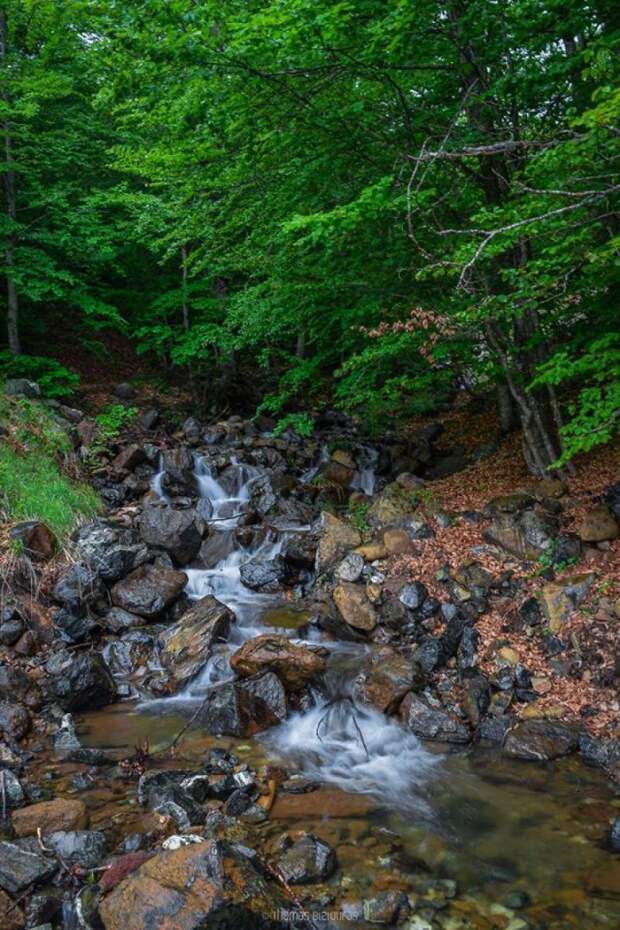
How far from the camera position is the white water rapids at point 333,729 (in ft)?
17.9

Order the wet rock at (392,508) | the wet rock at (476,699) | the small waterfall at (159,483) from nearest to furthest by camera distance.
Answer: the wet rock at (476,699) → the wet rock at (392,508) → the small waterfall at (159,483)

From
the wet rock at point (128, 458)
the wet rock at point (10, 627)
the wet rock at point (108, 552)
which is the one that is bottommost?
the wet rock at point (10, 627)

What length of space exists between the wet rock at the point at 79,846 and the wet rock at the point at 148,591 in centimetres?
391

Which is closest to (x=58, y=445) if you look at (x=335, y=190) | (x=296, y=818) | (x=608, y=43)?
(x=335, y=190)

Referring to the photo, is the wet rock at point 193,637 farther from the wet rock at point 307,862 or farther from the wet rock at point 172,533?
the wet rock at point 307,862

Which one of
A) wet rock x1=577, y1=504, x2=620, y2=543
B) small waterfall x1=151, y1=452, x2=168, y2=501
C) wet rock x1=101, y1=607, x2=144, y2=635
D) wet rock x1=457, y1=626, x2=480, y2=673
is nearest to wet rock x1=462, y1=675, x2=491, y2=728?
wet rock x1=457, y1=626, x2=480, y2=673

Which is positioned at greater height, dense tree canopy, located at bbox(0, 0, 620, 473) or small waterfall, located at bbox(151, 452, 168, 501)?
Result: dense tree canopy, located at bbox(0, 0, 620, 473)

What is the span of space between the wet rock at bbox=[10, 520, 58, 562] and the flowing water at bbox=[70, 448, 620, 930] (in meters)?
2.48

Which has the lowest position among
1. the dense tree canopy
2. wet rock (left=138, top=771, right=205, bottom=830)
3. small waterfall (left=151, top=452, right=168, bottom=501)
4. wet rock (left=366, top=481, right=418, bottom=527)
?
Result: wet rock (left=138, top=771, right=205, bottom=830)

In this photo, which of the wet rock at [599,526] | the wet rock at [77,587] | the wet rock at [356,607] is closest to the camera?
the wet rock at [599,526]

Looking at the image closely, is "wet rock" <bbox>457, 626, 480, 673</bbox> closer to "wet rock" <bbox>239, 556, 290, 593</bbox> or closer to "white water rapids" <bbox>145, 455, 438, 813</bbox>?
"white water rapids" <bbox>145, 455, 438, 813</bbox>

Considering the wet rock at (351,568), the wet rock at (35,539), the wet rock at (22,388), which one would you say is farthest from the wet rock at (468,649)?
the wet rock at (22,388)

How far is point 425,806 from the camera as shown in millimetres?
5035

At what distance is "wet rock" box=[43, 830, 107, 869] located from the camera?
407 cm
